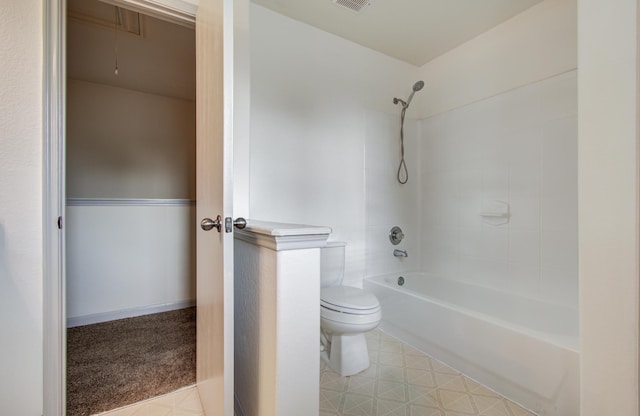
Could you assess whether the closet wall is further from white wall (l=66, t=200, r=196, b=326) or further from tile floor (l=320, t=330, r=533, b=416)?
tile floor (l=320, t=330, r=533, b=416)

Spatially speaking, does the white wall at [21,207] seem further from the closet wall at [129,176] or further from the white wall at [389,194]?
the white wall at [389,194]

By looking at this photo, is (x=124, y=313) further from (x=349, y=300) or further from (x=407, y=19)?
(x=407, y=19)

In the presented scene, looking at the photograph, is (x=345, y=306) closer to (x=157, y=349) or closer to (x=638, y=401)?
(x=638, y=401)

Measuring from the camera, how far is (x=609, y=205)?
2.49 ft

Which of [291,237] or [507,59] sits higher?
[507,59]

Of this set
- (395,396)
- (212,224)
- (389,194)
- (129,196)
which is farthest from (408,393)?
(129,196)

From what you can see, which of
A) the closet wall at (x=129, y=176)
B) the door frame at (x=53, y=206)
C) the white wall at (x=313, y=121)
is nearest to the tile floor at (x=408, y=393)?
the white wall at (x=313, y=121)

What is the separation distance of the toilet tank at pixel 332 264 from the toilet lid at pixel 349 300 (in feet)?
0.77

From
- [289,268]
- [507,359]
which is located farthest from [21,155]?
[507,359]

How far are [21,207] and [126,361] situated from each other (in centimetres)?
116

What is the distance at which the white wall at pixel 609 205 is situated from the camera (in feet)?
2.37

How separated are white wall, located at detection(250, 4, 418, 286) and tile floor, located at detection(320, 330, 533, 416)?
75 centimetres

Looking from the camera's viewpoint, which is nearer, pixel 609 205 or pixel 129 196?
pixel 609 205

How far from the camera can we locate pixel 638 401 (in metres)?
0.73
